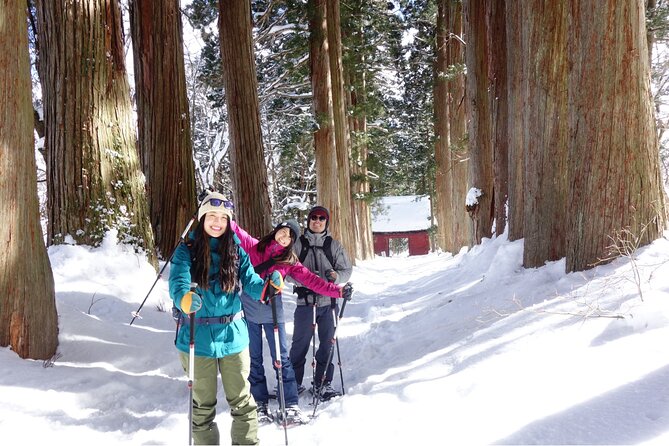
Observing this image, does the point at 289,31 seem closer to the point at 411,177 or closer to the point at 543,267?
Answer: the point at 543,267

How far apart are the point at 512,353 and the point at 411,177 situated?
74.6 feet

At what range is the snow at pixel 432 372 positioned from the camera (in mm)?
2885

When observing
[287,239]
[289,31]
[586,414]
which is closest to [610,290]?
[586,414]

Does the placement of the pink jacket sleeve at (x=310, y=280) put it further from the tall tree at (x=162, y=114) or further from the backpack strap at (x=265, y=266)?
the tall tree at (x=162, y=114)

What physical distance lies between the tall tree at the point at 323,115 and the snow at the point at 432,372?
734cm

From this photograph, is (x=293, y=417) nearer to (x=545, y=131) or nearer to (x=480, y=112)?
(x=545, y=131)

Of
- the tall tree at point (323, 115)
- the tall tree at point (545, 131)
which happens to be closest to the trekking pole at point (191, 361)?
the tall tree at point (545, 131)

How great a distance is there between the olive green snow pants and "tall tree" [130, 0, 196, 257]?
4.91 m

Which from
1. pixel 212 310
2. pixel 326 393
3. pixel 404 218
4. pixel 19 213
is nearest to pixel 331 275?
pixel 326 393

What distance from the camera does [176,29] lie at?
8.02m

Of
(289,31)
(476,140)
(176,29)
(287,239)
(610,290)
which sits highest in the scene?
(289,31)

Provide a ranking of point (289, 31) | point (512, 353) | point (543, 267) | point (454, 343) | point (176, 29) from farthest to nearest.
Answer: point (289, 31), point (176, 29), point (543, 267), point (454, 343), point (512, 353)

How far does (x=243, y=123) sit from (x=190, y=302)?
6.95 meters

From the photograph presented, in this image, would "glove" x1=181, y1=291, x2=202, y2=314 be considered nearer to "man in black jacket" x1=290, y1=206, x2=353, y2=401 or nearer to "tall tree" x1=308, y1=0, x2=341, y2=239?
"man in black jacket" x1=290, y1=206, x2=353, y2=401
